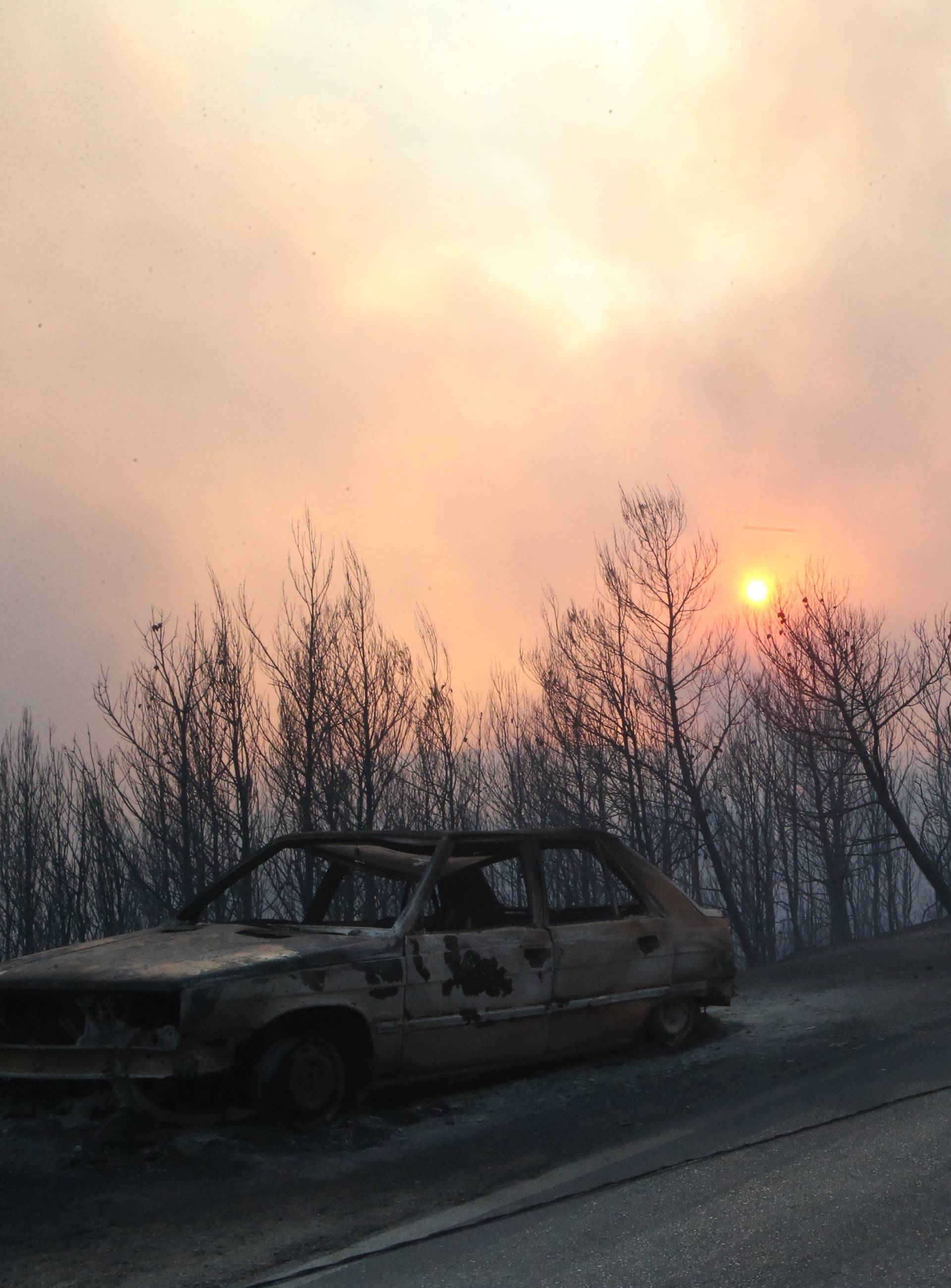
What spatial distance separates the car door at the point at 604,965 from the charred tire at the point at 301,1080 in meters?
1.51

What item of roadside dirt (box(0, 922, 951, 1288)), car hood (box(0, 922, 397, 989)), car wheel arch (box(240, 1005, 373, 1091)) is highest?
car hood (box(0, 922, 397, 989))

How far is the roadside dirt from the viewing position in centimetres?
379

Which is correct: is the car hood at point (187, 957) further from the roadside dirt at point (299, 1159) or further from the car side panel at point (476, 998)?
the roadside dirt at point (299, 1159)

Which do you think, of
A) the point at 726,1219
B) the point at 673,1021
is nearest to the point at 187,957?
the point at 726,1219

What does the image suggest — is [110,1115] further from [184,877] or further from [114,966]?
[184,877]

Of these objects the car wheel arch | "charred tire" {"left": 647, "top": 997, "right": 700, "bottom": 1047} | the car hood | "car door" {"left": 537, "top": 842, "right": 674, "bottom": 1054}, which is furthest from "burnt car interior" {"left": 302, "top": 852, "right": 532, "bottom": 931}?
"charred tire" {"left": 647, "top": 997, "right": 700, "bottom": 1047}

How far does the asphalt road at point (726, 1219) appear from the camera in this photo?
3.39 m

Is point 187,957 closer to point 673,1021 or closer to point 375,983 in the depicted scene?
point 375,983

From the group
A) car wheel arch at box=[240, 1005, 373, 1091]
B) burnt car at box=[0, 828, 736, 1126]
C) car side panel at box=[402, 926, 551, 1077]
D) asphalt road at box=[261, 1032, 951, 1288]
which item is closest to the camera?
asphalt road at box=[261, 1032, 951, 1288]

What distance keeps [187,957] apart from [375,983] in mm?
926

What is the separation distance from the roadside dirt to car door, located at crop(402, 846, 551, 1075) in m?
0.25

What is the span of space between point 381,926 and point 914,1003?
14.4ft

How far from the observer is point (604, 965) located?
6.74 meters

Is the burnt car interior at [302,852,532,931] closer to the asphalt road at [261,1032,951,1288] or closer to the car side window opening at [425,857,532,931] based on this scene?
the car side window opening at [425,857,532,931]
